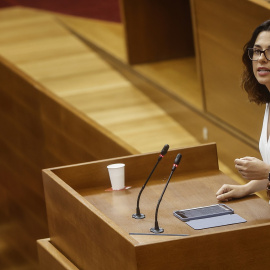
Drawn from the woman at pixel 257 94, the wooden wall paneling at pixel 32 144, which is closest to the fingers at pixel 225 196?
the woman at pixel 257 94

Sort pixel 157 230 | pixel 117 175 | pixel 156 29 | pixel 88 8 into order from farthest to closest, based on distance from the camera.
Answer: pixel 88 8 → pixel 156 29 → pixel 117 175 → pixel 157 230

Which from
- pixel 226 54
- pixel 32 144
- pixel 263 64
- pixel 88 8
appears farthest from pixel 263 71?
pixel 88 8

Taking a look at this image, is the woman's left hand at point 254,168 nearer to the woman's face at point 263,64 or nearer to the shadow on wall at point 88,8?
the woman's face at point 263,64

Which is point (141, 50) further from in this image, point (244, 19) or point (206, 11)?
point (244, 19)

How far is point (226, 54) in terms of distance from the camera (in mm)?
2666

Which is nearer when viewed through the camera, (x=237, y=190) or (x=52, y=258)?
(x=237, y=190)

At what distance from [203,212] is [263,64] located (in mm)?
321

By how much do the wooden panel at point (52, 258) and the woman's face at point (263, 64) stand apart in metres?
0.57

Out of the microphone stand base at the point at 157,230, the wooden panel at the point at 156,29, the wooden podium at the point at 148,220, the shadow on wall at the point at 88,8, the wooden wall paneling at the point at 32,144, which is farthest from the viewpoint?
the shadow on wall at the point at 88,8

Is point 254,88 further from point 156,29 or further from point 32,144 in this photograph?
point 32,144

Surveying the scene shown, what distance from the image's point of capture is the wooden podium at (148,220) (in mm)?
1501

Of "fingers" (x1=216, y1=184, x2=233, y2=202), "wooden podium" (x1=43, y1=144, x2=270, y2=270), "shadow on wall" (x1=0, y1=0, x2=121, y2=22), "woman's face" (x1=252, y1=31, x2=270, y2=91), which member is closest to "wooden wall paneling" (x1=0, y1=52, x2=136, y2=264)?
"shadow on wall" (x1=0, y1=0, x2=121, y2=22)

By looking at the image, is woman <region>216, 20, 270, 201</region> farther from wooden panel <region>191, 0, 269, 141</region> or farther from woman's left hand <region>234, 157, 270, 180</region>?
wooden panel <region>191, 0, 269, 141</region>

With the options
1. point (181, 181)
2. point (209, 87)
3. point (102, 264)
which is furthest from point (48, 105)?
point (102, 264)
